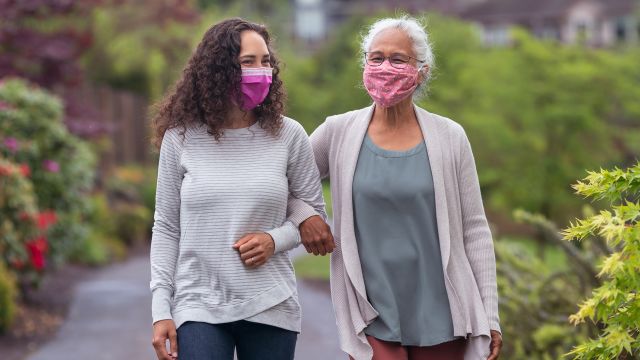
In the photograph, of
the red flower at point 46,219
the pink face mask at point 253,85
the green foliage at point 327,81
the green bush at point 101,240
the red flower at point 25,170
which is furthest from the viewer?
the green foliage at point 327,81

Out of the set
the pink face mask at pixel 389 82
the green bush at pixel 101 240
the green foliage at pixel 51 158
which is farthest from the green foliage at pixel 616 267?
the green bush at pixel 101 240

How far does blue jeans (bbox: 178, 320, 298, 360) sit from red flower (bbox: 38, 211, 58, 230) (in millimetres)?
7165

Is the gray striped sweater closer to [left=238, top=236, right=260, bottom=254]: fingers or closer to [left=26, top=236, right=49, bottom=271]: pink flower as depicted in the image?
[left=238, top=236, right=260, bottom=254]: fingers

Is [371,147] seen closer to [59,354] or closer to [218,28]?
[218,28]

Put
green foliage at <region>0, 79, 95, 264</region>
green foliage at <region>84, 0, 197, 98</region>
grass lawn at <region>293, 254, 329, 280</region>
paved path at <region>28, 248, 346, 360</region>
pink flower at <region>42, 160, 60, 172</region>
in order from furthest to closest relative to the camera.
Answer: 1. green foliage at <region>84, 0, 197, 98</region>
2. grass lawn at <region>293, 254, 329, 280</region>
3. pink flower at <region>42, 160, 60, 172</region>
4. green foliage at <region>0, 79, 95, 264</region>
5. paved path at <region>28, 248, 346, 360</region>

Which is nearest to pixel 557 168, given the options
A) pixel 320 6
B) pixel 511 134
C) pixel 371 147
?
pixel 511 134

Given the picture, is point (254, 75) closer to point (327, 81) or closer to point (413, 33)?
point (413, 33)

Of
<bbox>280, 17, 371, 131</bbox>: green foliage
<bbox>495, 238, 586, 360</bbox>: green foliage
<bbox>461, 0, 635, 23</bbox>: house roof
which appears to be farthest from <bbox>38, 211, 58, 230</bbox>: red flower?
<bbox>461, 0, 635, 23</bbox>: house roof

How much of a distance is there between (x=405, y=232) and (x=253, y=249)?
57 cm

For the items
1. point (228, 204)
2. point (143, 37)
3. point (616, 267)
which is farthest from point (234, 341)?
point (143, 37)

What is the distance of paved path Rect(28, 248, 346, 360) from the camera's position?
9250 mm

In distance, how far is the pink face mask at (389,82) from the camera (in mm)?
4270

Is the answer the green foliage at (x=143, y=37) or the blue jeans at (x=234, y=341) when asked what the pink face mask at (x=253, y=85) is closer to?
the blue jeans at (x=234, y=341)

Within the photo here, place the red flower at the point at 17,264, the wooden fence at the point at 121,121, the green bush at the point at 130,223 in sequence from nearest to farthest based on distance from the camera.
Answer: the red flower at the point at 17,264
the green bush at the point at 130,223
the wooden fence at the point at 121,121
